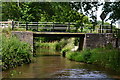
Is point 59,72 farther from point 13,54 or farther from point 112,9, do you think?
point 112,9

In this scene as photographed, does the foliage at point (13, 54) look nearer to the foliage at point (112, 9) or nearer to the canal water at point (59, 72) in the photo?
the canal water at point (59, 72)

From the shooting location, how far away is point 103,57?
16500 millimetres

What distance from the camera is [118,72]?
44.9 ft

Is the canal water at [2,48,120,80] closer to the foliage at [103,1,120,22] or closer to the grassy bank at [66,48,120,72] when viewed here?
the grassy bank at [66,48,120,72]

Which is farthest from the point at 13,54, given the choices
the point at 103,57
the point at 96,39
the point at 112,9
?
the point at 96,39

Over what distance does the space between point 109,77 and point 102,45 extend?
32.3 ft

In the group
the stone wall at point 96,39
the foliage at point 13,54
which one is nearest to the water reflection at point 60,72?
the foliage at point 13,54

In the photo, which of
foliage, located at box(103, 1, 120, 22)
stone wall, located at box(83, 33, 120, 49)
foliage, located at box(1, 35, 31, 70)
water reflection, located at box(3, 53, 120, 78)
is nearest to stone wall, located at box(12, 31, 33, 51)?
foliage, located at box(1, 35, 31, 70)

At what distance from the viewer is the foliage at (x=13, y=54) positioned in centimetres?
1462

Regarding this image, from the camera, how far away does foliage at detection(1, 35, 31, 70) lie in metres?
14.6

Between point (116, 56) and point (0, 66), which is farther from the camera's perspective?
point (116, 56)

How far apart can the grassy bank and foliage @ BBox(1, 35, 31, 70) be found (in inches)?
165

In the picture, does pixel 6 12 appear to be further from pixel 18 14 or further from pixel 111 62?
pixel 111 62

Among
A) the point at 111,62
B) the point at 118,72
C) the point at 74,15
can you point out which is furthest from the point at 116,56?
the point at 74,15
